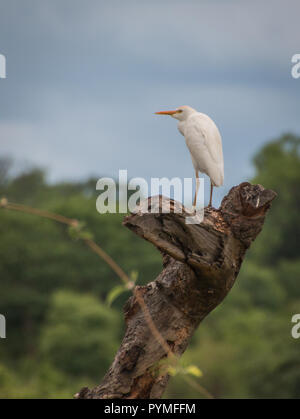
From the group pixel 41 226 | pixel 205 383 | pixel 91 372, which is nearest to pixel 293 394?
pixel 205 383

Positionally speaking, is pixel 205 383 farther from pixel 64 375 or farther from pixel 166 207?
pixel 166 207

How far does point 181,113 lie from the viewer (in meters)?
7.24

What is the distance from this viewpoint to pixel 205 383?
46.2 metres

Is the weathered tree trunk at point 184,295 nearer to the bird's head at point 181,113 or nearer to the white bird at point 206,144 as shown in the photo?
the white bird at point 206,144

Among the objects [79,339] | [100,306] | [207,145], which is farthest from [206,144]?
[100,306]

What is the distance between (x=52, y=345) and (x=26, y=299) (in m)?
8.76

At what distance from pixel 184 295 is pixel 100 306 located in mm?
52212

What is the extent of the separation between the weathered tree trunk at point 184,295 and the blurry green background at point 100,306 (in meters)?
36.7

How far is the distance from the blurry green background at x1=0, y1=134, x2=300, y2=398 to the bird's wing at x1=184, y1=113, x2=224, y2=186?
35.8m

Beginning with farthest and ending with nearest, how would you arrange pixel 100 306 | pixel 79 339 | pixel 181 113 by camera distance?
pixel 100 306
pixel 79 339
pixel 181 113

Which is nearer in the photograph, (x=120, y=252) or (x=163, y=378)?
(x=163, y=378)

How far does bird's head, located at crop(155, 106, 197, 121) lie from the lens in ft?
23.6

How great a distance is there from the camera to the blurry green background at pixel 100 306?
47.7 metres

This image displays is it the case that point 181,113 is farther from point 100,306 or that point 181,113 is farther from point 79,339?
point 100,306
